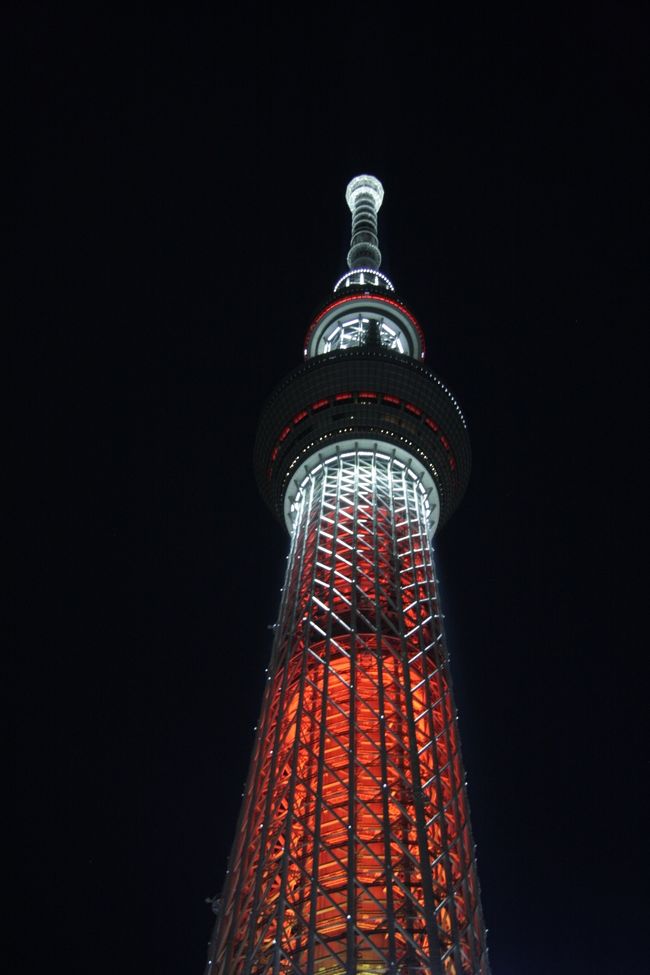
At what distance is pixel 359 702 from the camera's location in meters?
32.2

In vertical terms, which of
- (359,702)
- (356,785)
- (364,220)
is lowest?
(356,785)

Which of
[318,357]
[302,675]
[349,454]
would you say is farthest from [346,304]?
[302,675]

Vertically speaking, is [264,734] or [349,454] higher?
[349,454]

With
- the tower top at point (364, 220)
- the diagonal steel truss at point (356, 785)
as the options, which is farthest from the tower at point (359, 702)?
the tower top at point (364, 220)

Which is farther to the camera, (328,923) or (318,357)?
(318,357)

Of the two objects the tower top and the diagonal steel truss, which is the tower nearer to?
the diagonal steel truss

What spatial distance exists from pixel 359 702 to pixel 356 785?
4.05m

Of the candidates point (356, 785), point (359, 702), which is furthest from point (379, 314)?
point (356, 785)

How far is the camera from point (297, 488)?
145 ft

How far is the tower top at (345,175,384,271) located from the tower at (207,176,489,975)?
735 cm

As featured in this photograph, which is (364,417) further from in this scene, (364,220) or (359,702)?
A: (364,220)

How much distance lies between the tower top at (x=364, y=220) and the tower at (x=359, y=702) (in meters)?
7.35

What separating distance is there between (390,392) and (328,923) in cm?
2450

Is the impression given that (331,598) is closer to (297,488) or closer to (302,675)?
(302,675)
